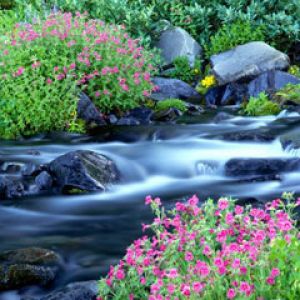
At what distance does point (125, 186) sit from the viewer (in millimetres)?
8773

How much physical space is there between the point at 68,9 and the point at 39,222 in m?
10.9

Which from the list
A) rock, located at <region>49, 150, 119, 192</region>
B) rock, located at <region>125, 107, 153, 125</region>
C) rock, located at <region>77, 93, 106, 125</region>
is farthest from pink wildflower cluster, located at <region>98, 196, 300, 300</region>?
rock, located at <region>125, 107, 153, 125</region>

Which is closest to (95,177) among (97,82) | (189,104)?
(97,82)

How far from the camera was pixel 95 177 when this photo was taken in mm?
8484

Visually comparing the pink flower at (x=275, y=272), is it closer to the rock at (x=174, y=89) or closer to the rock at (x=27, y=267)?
the rock at (x=27, y=267)

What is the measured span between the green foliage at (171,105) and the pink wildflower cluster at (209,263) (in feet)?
27.8

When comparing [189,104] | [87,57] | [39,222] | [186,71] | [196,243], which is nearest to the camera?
[196,243]

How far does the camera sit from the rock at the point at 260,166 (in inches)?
351

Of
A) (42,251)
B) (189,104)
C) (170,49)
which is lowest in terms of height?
(42,251)

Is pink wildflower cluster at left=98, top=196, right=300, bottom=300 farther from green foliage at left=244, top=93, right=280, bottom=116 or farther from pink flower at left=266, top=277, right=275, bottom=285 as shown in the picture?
green foliage at left=244, top=93, right=280, bottom=116

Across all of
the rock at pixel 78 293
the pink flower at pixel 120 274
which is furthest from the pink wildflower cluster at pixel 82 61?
the pink flower at pixel 120 274

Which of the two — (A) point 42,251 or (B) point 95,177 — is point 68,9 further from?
(A) point 42,251

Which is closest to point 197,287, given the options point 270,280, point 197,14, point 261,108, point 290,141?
point 270,280

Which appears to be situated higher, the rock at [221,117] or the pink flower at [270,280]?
the rock at [221,117]
